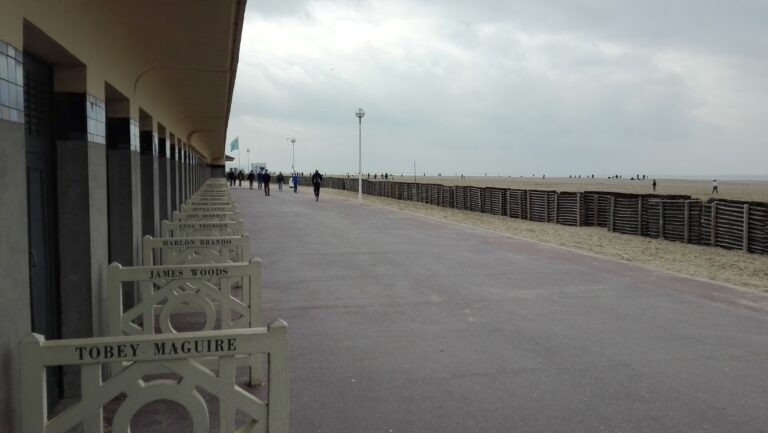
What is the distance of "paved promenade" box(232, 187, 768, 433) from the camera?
→ 452 cm

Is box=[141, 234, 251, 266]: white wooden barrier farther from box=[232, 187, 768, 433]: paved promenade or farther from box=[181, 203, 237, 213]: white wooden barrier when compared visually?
box=[181, 203, 237, 213]: white wooden barrier

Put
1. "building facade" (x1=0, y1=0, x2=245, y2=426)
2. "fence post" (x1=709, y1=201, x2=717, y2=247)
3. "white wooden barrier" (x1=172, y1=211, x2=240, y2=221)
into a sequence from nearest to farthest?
"building facade" (x1=0, y1=0, x2=245, y2=426), "white wooden barrier" (x1=172, y1=211, x2=240, y2=221), "fence post" (x1=709, y1=201, x2=717, y2=247)

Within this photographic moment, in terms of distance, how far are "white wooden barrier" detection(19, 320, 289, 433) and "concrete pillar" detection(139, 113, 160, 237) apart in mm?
6842

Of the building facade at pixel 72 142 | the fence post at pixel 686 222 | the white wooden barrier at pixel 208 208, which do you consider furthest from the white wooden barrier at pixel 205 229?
the fence post at pixel 686 222

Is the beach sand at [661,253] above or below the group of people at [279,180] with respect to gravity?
below

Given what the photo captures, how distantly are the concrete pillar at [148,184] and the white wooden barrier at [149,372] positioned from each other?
6.84 metres

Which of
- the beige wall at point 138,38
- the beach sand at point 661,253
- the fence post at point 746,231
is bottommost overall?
the beach sand at point 661,253

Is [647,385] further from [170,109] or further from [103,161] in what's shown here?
[170,109]

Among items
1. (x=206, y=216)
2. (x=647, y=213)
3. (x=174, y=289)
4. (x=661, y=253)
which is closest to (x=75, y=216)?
(x=174, y=289)

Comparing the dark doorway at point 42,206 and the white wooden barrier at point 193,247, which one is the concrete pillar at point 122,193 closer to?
the white wooden barrier at point 193,247

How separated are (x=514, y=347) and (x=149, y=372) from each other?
4228 millimetres

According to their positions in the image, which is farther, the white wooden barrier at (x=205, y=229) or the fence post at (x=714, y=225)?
the fence post at (x=714, y=225)

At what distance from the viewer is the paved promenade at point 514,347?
4.52 metres

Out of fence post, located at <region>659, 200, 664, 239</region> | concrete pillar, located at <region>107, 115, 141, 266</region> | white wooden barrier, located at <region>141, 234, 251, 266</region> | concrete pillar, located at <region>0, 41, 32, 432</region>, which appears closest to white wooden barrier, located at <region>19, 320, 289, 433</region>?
concrete pillar, located at <region>0, 41, 32, 432</region>
